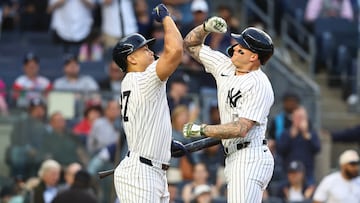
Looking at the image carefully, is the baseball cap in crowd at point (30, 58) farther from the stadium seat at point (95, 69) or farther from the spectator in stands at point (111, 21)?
the spectator in stands at point (111, 21)

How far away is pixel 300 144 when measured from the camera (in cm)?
1758

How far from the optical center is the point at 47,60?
1998 centimetres

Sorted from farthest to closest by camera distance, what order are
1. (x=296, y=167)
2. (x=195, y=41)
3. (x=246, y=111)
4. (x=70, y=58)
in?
(x=70, y=58), (x=296, y=167), (x=195, y=41), (x=246, y=111)

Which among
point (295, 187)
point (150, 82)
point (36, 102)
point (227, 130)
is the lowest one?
point (295, 187)

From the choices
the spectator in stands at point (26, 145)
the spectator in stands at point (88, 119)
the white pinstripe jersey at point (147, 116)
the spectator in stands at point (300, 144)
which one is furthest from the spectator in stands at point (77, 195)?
the white pinstripe jersey at point (147, 116)

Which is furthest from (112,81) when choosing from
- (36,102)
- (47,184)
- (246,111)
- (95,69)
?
(246,111)

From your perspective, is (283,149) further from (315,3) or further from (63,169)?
(315,3)

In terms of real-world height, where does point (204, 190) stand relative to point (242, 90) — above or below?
below

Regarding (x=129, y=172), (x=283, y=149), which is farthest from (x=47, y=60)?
(x=129, y=172)

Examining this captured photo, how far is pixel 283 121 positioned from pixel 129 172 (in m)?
6.86

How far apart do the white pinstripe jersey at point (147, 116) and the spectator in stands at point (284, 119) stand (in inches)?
260

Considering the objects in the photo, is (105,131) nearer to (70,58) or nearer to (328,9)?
→ (70,58)

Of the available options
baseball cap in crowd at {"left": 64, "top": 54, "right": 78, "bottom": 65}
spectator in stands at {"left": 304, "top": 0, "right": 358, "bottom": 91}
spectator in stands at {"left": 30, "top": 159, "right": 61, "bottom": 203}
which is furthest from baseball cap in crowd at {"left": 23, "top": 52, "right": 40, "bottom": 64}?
spectator in stands at {"left": 304, "top": 0, "right": 358, "bottom": 91}

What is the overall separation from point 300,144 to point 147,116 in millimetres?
6402
